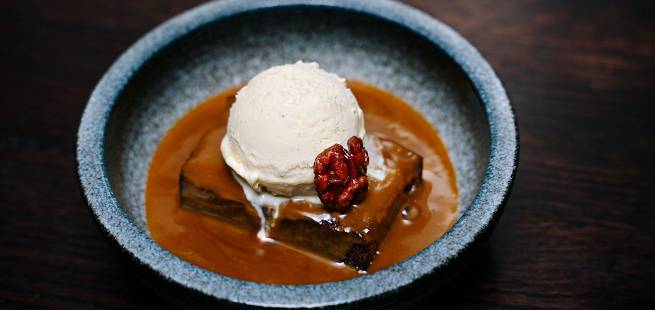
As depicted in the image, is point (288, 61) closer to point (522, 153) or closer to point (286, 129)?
point (286, 129)

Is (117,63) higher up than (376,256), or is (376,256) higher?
(117,63)

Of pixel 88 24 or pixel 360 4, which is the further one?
pixel 88 24

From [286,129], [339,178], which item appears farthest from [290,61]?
[339,178]

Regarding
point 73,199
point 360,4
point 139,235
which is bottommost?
point 73,199

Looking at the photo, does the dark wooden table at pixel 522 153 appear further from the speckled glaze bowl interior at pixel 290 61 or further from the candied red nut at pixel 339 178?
the candied red nut at pixel 339 178

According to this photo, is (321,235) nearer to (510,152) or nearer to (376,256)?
(376,256)

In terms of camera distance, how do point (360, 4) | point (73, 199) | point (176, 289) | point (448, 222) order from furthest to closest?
point (360, 4) → point (73, 199) → point (448, 222) → point (176, 289)

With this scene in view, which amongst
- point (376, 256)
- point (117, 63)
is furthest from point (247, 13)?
point (376, 256)
